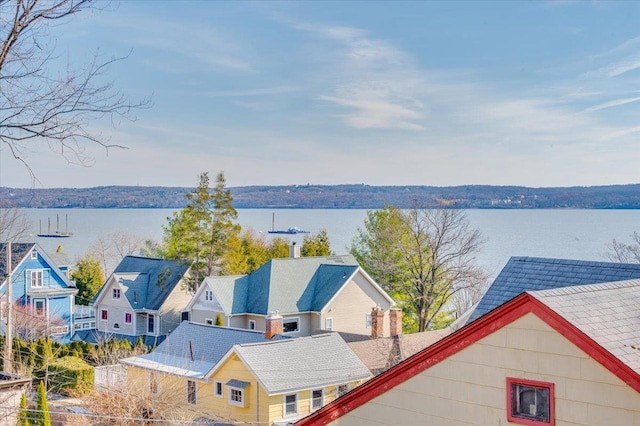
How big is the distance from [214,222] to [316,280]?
1046cm

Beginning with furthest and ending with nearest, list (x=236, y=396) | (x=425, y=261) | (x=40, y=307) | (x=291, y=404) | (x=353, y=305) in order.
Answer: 1. (x=425, y=261)
2. (x=40, y=307)
3. (x=353, y=305)
4. (x=236, y=396)
5. (x=291, y=404)

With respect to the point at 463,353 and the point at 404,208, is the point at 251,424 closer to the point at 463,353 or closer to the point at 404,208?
the point at 463,353

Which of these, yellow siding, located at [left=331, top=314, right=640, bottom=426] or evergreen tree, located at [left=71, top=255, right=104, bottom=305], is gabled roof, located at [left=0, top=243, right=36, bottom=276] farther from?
yellow siding, located at [left=331, top=314, right=640, bottom=426]

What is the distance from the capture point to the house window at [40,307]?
46938 mm

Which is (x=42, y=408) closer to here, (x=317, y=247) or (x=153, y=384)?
(x=153, y=384)

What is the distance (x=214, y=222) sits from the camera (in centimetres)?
5034

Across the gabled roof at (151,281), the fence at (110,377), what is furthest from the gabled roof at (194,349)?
the gabled roof at (151,281)

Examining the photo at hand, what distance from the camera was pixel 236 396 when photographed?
26.4m

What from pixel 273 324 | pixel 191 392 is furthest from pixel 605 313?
pixel 273 324

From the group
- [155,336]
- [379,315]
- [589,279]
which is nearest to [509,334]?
[589,279]

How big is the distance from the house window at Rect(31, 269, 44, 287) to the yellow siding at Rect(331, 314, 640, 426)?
4278 centimetres

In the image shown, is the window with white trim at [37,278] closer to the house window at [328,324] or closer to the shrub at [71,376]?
the shrub at [71,376]

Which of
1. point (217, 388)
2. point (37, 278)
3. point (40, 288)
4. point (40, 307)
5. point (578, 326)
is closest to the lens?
point (578, 326)

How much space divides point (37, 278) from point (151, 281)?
758 cm
